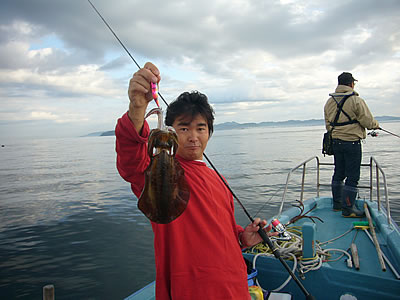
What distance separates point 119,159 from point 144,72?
1.73 ft

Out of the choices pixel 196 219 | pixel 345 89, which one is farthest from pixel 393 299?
pixel 345 89

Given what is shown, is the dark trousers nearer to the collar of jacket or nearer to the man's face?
the collar of jacket

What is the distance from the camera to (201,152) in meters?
1.98

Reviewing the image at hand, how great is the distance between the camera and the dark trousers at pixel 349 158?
5703 millimetres

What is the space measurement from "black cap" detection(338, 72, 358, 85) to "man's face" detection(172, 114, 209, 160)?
4.90 m

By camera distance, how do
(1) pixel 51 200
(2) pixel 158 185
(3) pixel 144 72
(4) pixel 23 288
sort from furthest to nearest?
(1) pixel 51 200 < (4) pixel 23 288 < (3) pixel 144 72 < (2) pixel 158 185

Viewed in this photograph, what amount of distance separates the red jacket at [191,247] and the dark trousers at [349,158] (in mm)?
4869

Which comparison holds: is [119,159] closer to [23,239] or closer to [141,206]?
[141,206]

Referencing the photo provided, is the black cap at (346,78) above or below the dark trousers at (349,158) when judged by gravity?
above

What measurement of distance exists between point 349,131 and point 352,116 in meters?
0.31

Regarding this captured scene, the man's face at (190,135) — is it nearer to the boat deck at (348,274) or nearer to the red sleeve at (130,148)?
the red sleeve at (130,148)

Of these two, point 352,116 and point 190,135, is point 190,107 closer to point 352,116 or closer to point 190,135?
point 190,135

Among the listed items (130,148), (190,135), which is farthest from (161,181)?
(190,135)

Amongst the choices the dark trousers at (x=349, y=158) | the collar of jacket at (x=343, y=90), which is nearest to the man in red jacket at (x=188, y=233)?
the dark trousers at (x=349, y=158)
